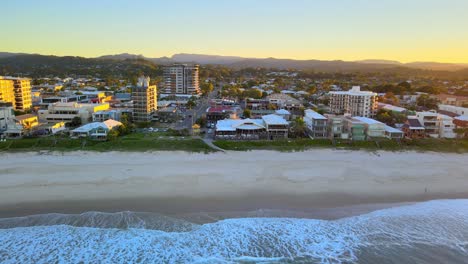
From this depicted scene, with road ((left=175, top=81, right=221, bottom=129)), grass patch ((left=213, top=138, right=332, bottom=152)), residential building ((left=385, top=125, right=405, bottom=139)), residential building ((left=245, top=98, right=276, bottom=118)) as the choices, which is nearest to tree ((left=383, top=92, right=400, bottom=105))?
residential building ((left=245, top=98, right=276, bottom=118))

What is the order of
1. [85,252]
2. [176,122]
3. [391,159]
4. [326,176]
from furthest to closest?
1. [176,122]
2. [391,159]
3. [326,176]
4. [85,252]

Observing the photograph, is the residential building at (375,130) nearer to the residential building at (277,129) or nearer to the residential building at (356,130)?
the residential building at (356,130)

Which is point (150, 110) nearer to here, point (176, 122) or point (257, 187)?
point (176, 122)

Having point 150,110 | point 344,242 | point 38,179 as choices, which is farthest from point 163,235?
point 150,110

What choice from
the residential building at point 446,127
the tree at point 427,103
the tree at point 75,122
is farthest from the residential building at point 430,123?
the tree at point 75,122

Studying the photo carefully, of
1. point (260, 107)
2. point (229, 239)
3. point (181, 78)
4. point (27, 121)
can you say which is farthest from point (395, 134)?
point (181, 78)

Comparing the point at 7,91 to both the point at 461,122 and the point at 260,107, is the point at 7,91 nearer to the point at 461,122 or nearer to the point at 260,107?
the point at 260,107
